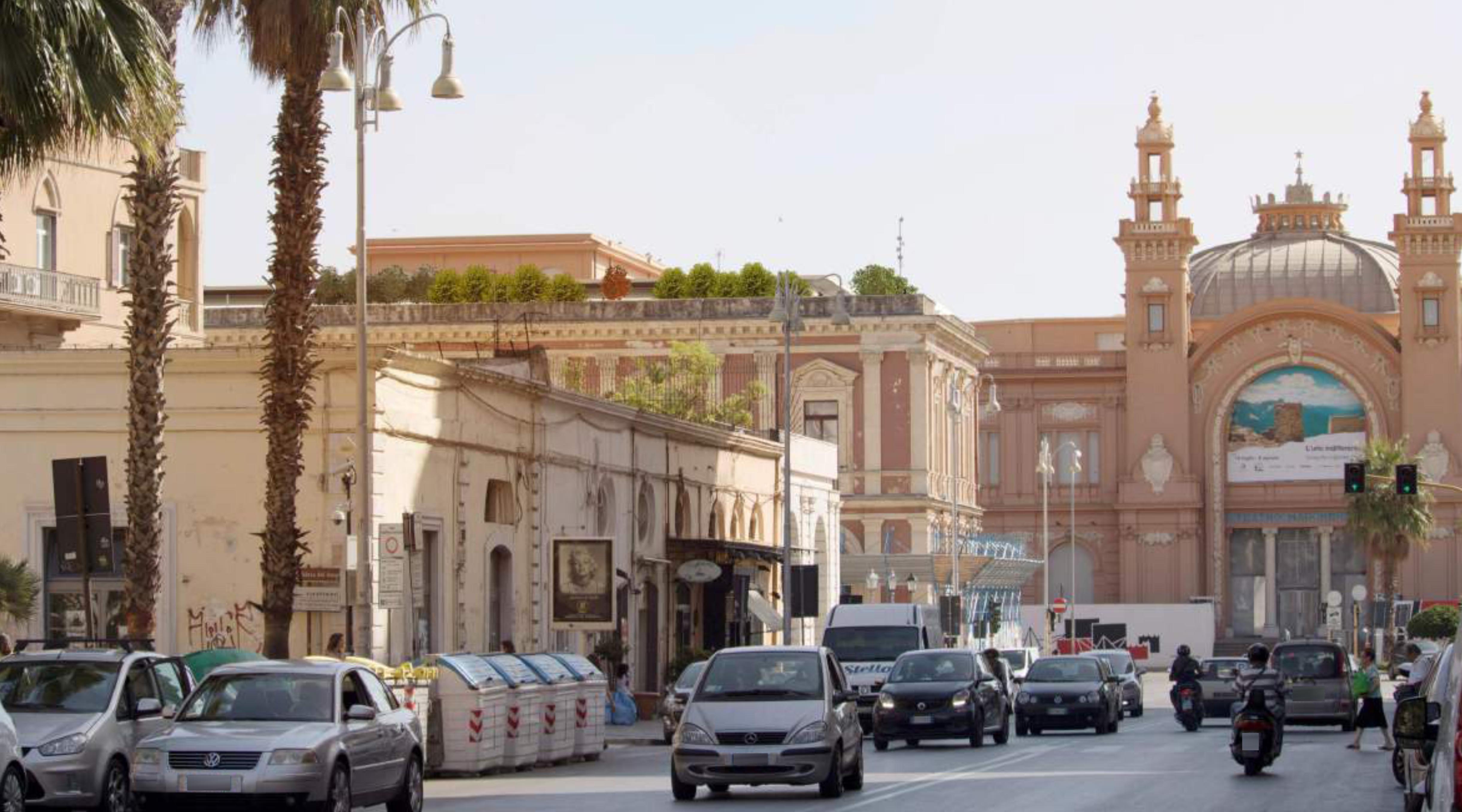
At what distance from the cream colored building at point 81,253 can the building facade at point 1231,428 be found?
185 ft

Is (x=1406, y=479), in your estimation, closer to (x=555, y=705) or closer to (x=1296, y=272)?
(x=555, y=705)

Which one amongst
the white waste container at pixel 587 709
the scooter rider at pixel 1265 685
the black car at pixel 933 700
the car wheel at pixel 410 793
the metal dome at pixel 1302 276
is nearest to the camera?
the car wheel at pixel 410 793

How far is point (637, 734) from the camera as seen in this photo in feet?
131

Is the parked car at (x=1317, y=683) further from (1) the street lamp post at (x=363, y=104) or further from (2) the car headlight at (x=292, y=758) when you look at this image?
(2) the car headlight at (x=292, y=758)

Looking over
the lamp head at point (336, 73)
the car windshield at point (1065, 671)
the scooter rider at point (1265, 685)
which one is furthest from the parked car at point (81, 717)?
the car windshield at point (1065, 671)

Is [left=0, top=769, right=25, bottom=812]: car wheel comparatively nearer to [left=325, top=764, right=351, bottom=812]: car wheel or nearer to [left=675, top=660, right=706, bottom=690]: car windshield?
[left=325, top=764, right=351, bottom=812]: car wheel

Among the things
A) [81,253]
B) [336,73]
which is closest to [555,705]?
[336,73]

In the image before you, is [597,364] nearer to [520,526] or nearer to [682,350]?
[682,350]

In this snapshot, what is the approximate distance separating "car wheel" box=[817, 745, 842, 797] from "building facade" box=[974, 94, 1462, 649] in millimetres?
73498

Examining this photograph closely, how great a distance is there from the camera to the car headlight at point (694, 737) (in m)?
23.2

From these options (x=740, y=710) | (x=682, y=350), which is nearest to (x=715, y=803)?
(x=740, y=710)

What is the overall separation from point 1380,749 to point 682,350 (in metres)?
44.4

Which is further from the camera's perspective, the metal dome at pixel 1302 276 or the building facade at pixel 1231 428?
the metal dome at pixel 1302 276

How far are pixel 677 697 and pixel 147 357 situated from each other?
37.1ft
